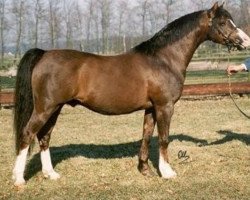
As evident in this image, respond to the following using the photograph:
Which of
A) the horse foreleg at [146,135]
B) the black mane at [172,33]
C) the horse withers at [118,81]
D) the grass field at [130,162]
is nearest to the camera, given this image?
the grass field at [130,162]

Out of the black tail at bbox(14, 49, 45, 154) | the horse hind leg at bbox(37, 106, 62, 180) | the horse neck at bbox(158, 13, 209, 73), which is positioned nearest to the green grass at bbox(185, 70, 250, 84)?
the horse neck at bbox(158, 13, 209, 73)

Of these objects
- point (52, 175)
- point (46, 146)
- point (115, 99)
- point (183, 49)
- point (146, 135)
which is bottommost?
point (52, 175)

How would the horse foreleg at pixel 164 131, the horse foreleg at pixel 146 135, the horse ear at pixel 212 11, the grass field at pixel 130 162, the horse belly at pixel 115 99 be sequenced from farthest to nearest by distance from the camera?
the horse foreleg at pixel 146 135 < the horse ear at pixel 212 11 < the horse foreleg at pixel 164 131 < the horse belly at pixel 115 99 < the grass field at pixel 130 162

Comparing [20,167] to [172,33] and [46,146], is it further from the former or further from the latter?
[172,33]

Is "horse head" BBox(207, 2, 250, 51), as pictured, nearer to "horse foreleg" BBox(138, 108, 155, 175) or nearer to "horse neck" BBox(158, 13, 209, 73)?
"horse neck" BBox(158, 13, 209, 73)

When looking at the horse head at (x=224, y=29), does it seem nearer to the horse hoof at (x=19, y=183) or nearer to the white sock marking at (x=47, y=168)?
the white sock marking at (x=47, y=168)

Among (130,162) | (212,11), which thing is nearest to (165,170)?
A: (130,162)

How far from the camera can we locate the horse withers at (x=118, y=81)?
546 cm

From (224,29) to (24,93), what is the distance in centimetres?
291

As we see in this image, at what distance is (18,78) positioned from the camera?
5555 mm

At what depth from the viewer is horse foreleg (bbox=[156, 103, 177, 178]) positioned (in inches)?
227

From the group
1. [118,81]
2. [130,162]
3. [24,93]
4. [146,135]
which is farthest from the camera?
[130,162]

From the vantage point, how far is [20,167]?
18.1 feet

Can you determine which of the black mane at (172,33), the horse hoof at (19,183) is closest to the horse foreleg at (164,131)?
the black mane at (172,33)
